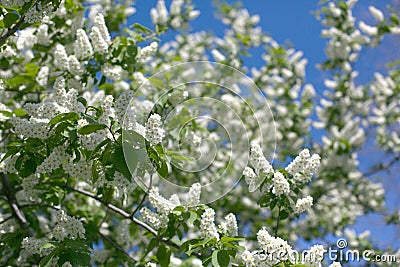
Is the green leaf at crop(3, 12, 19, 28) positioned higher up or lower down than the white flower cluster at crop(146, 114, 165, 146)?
higher up

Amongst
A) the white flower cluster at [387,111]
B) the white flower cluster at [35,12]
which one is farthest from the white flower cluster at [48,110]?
the white flower cluster at [387,111]

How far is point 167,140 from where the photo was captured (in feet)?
11.8

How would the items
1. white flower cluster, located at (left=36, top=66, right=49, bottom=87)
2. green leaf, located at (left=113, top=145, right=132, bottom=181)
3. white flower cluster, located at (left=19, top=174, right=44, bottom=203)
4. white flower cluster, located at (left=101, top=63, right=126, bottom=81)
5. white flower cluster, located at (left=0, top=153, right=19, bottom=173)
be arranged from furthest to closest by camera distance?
white flower cluster, located at (left=36, top=66, right=49, bottom=87)
white flower cluster, located at (left=101, top=63, right=126, bottom=81)
white flower cluster, located at (left=19, top=174, right=44, bottom=203)
white flower cluster, located at (left=0, top=153, right=19, bottom=173)
green leaf, located at (left=113, top=145, right=132, bottom=181)

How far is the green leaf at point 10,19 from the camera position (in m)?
2.86

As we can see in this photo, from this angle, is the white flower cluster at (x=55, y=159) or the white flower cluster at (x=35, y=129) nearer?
the white flower cluster at (x=35, y=129)

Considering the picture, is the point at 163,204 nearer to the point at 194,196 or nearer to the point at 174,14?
the point at 194,196

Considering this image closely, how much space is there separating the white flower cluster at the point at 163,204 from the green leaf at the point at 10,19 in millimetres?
1139

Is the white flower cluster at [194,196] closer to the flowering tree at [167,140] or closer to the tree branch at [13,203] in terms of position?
the flowering tree at [167,140]

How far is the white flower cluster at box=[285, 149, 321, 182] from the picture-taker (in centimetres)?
287

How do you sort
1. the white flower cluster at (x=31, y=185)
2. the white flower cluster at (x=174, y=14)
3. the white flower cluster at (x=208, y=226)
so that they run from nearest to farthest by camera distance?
the white flower cluster at (x=208, y=226) → the white flower cluster at (x=31, y=185) → the white flower cluster at (x=174, y=14)

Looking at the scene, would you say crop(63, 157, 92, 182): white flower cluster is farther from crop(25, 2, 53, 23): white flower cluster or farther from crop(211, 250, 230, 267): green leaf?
crop(211, 250, 230, 267): green leaf

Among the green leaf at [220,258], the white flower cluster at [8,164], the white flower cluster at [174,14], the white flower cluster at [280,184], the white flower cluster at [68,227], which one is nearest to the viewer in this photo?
the green leaf at [220,258]

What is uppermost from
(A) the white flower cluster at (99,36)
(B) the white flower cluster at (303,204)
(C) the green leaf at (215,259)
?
(A) the white flower cluster at (99,36)

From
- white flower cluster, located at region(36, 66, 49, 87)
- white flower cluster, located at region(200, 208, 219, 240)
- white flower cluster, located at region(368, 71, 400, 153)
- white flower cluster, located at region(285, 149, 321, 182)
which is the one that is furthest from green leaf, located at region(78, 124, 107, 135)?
white flower cluster, located at region(368, 71, 400, 153)
